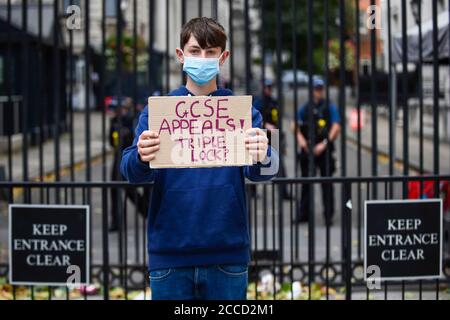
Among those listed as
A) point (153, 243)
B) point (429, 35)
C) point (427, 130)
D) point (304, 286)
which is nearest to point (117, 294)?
point (304, 286)

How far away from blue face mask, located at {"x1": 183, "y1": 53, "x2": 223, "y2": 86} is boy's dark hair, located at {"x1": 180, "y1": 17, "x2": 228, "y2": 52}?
0.25 feet

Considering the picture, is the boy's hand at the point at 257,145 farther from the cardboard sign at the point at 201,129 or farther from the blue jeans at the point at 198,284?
the blue jeans at the point at 198,284

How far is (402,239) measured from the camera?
5.77m

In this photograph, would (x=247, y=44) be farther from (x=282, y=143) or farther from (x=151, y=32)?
(x=282, y=143)

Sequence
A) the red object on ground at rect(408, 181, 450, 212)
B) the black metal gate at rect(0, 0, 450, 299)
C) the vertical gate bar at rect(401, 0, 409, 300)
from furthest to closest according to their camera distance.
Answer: the red object on ground at rect(408, 181, 450, 212)
the vertical gate bar at rect(401, 0, 409, 300)
the black metal gate at rect(0, 0, 450, 299)

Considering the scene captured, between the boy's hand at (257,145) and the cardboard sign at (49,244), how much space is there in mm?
2494

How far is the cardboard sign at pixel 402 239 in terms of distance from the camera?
5734 millimetres

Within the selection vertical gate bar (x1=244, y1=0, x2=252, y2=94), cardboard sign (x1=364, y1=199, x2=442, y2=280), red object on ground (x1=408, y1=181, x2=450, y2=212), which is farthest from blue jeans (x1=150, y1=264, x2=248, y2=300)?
red object on ground (x1=408, y1=181, x2=450, y2=212)

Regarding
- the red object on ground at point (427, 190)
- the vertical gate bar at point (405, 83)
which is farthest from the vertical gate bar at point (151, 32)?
the red object on ground at point (427, 190)

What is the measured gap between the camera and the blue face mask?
3613 millimetres

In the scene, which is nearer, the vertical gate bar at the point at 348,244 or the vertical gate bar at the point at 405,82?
the vertical gate bar at the point at 348,244

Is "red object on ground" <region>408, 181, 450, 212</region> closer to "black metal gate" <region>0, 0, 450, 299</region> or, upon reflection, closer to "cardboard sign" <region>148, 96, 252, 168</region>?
"black metal gate" <region>0, 0, 450, 299</region>
